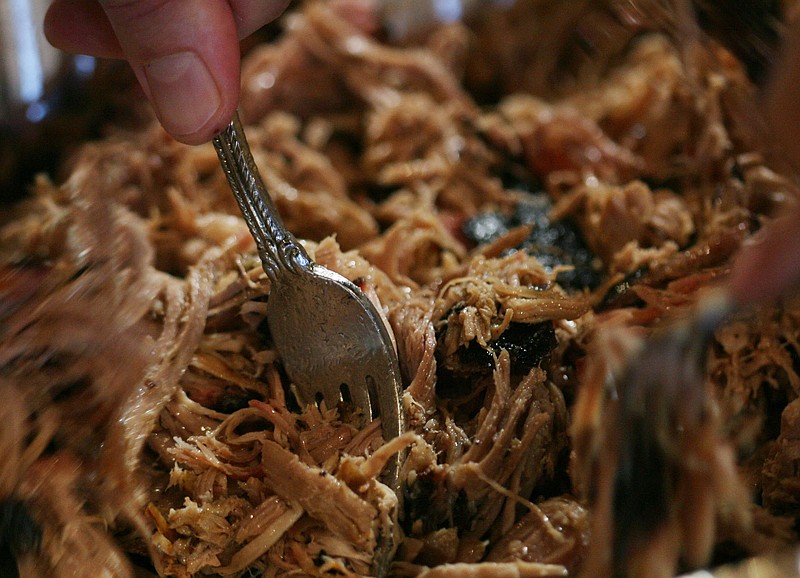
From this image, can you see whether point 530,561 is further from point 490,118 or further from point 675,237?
point 490,118

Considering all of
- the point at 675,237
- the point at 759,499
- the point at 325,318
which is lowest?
the point at 759,499

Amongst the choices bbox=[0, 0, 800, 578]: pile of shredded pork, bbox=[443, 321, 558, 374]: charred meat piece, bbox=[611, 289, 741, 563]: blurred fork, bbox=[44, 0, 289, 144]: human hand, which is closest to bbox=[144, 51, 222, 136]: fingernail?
bbox=[44, 0, 289, 144]: human hand

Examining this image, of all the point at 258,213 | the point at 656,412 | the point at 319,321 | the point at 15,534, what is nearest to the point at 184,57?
the point at 258,213

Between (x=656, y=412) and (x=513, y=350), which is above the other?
(x=656, y=412)

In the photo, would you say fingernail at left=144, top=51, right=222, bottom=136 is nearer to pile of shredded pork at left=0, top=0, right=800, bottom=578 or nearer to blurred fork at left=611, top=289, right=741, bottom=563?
pile of shredded pork at left=0, top=0, right=800, bottom=578

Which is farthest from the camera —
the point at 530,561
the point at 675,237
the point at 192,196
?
the point at 192,196

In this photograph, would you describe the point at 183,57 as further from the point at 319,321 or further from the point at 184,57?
the point at 319,321

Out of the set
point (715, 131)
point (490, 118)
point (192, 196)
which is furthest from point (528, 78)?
point (192, 196)
